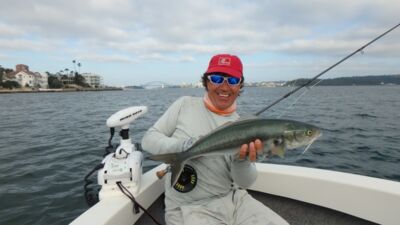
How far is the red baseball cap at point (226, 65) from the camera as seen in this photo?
3.04m

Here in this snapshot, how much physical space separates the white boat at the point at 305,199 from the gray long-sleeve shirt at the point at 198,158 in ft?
2.14

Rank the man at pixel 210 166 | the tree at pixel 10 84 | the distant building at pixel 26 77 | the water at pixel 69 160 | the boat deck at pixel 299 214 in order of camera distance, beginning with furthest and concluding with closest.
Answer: the distant building at pixel 26 77, the tree at pixel 10 84, the water at pixel 69 160, the boat deck at pixel 299 214, the man at pixel 210 166

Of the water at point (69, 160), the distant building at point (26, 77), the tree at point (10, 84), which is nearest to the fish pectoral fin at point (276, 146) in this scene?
the water at point (69, 160)

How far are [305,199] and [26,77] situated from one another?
5940 inches

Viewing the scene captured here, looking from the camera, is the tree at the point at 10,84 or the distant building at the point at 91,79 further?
the distant building at the point at 91,79

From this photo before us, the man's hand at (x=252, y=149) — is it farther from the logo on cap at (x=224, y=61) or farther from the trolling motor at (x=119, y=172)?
the trolling motor at (x=119, y=172)

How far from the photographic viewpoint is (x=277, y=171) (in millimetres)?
4227

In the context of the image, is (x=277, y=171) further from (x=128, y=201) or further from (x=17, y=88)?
(x=17, y=88)

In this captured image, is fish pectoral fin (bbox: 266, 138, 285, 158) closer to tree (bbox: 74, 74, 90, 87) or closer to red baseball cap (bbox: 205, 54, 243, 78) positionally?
red baseball cap (bbox: 205, 54, 243, 78)

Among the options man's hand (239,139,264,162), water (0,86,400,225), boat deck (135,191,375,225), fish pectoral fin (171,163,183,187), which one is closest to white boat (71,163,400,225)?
boat deck (135,191,375,225)

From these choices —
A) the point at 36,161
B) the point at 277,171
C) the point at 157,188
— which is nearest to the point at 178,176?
the point at 157,188

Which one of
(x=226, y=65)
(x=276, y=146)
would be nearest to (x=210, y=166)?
(x=276, y=146)

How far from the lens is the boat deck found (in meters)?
3.73

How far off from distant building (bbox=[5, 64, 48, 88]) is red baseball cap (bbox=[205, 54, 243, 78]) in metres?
146
